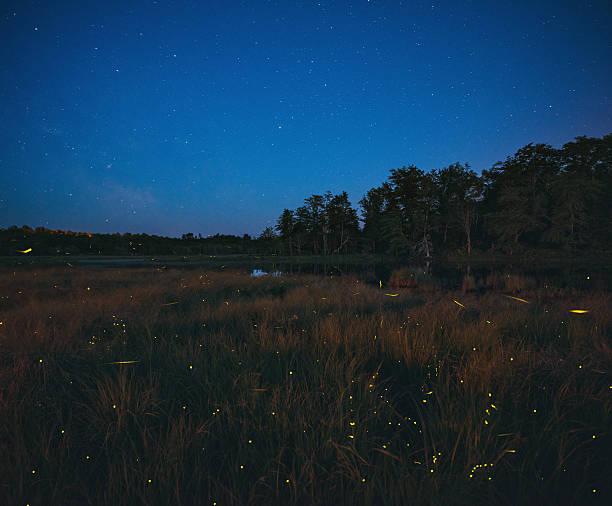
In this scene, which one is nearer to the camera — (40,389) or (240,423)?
(240,423)

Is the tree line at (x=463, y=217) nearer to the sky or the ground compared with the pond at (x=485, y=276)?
nearer to the sky

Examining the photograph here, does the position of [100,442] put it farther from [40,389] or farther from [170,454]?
[40,389]

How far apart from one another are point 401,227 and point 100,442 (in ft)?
173

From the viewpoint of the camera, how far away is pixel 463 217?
47.1 meters

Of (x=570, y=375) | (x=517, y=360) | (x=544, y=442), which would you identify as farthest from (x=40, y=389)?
(x=570, y=375)

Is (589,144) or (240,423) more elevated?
(589,144)

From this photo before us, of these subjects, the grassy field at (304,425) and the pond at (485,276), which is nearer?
the grassy field at (304,425)

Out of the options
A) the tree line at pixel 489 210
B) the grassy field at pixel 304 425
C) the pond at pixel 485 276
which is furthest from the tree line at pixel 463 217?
the grassy field at pixel 304 425

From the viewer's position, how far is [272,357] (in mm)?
3648

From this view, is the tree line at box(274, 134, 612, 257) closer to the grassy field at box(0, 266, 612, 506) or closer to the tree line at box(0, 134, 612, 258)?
the tree line at box(0, 134, 612, 258)

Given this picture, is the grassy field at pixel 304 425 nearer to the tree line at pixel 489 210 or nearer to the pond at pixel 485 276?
the pond at pixel 485 276

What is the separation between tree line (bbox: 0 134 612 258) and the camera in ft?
118

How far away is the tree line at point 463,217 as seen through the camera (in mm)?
36000

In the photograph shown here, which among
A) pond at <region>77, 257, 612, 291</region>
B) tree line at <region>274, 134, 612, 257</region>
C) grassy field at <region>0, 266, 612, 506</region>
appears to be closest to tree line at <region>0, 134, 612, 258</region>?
tree line at <region>274, 134, 612, 257</region>
